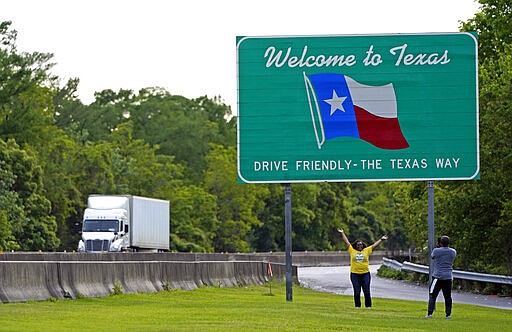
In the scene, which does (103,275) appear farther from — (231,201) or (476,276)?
(231,201)

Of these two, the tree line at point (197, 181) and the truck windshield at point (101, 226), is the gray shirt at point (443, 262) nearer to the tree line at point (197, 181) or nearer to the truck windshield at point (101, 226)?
the tree line at point (197, 181)

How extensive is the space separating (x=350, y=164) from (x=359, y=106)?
4.28 ft

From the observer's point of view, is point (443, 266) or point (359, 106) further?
point (359, 106)

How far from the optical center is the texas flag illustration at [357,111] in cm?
2834

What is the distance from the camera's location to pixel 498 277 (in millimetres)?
38781

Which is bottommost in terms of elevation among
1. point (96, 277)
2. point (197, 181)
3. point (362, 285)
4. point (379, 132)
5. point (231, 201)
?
point (362, 285)

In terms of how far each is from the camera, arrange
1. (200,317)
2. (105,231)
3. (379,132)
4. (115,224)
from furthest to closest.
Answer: (115,224), (105,231), (379,132), (200,317)

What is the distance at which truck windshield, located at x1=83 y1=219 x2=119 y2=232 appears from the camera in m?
64.6

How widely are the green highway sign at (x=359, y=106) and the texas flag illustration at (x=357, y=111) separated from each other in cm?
2

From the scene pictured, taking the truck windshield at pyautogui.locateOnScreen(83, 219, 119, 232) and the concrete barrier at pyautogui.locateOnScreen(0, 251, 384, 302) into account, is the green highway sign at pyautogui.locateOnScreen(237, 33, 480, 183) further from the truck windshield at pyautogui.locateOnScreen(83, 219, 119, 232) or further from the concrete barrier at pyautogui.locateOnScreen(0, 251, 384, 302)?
the truck windshield at pyautogui.locateOnScreen(83, 219, 119, 232)

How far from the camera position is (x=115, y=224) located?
64.8 m

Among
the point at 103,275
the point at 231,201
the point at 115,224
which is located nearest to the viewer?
the point at 103,275

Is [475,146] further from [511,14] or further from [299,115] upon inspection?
[511,14]

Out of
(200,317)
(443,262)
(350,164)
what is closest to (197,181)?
(350,164)
